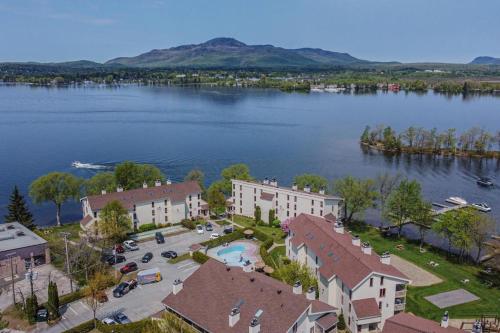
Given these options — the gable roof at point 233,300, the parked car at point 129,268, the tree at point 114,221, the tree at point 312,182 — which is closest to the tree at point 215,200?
the tree at point 312,182

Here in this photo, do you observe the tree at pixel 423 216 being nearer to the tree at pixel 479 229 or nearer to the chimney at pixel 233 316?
the tree at pixel 479 229

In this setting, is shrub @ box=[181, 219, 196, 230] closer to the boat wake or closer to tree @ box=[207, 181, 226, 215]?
tree @ box=[207, 181, 226, 215]

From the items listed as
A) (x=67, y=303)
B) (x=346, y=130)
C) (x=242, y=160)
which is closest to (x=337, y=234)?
(x=67, y=303)

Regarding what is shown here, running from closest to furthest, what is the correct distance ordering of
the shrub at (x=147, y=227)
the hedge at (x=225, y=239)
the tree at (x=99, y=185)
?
the hedge at (x=225, y=239) < the shrub at (x=147, y=227) < the tree at (x=99, y=185)

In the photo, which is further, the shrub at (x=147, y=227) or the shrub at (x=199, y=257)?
the shrub at (x=147, y=227)

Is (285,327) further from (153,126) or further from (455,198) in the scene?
(153,126)

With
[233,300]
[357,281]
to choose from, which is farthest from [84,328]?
[357,281]
